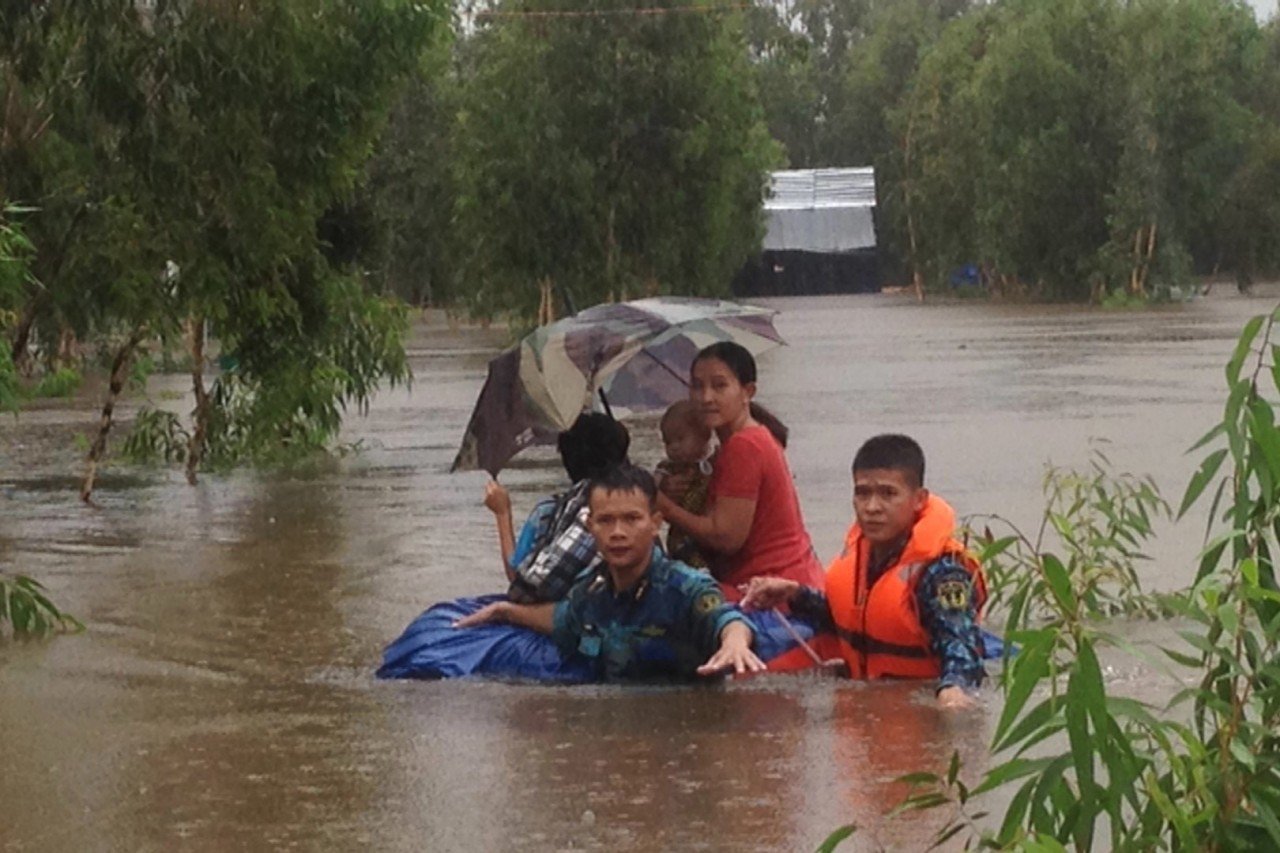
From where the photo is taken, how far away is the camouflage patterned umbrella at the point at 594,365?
34.0 ft

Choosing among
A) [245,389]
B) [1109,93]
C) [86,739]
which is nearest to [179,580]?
[86,739]

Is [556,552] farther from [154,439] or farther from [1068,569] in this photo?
[154,439]

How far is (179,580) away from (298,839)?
7068 mm

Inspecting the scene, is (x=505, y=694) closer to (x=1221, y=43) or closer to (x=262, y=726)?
(x=262, y=726)

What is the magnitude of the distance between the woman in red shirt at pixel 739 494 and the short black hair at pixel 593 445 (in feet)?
0.90

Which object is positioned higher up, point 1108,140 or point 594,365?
point 1108,140

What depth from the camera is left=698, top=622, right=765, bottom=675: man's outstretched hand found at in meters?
8.11

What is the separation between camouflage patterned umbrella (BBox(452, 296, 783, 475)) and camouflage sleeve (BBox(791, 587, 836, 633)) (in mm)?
1435

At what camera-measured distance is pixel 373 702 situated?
9.50 meters

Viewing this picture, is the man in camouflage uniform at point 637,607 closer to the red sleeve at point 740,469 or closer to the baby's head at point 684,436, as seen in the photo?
the red sleeve at point 740,469

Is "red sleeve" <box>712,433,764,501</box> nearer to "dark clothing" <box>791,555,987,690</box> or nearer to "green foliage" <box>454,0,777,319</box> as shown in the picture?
"dark clothing" <box>791,555,987,690</box>

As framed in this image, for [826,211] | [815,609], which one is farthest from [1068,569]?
[826,211]

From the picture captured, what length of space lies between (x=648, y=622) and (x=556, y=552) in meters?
0.61

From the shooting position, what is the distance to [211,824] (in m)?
7.22
